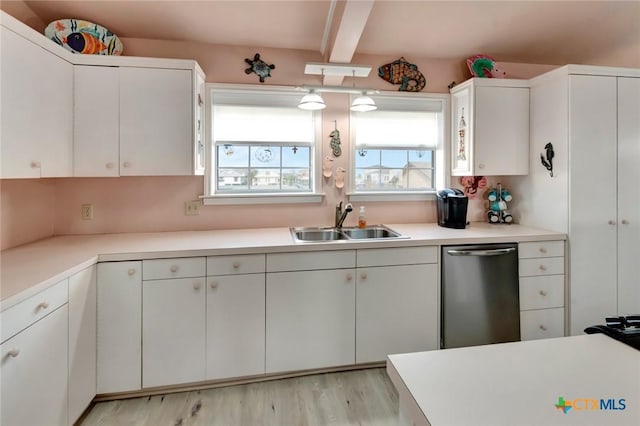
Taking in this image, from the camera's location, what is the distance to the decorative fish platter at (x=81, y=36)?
2131 millimetres

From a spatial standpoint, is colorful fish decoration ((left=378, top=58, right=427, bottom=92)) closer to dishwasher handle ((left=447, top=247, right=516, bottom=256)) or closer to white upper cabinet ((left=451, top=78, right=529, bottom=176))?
white upper cabinet ((left=451, top=78, right=529, bottom=176))

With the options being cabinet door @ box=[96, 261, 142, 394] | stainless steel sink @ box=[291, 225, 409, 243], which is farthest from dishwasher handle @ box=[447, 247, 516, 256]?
cabinet door @ box=[96, 261, 142, 394]

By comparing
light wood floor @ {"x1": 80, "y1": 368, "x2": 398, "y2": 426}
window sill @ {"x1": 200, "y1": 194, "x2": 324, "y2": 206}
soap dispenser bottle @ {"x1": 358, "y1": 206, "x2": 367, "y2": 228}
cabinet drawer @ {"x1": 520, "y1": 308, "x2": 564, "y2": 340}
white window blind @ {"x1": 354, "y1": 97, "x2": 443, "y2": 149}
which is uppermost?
white window blind @ {"x1": 354, "y1": 97, "x2": 443, "y2": 149}

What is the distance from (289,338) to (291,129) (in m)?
1.68

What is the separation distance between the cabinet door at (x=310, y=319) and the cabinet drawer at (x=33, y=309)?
1065mm

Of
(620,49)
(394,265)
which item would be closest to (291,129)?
(394,265)

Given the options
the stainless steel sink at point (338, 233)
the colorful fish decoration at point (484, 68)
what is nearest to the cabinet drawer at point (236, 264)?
the stainless steel sink at point (338, 233)

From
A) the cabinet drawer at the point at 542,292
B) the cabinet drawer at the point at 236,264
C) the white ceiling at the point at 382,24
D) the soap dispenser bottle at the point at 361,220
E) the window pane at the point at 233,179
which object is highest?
the white ceiling at the point at 382,24

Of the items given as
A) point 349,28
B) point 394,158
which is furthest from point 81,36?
point 394,158

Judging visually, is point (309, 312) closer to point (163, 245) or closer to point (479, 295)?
point (163, 245)

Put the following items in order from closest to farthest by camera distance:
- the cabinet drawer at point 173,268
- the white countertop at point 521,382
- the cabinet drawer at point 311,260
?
1. the white countertop at point 521,382
2. the cabinet drawer at point 173,268
3. the cabinet drawer at point 311,260

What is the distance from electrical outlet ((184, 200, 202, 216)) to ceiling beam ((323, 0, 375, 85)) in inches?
60.9

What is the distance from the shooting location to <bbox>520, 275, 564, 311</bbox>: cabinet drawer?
2.40 meters

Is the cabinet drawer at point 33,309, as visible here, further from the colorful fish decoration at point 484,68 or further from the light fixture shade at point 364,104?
the colorful fish decoration at point 484,68
